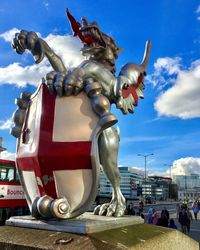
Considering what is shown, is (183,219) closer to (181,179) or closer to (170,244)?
(170,244)

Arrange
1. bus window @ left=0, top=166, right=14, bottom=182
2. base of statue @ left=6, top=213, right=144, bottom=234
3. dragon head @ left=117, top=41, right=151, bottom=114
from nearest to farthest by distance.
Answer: base of statue @ left=6, top=213, right=144, bottom=234 → dragon head @ left=117, top=41, right=151, bottom=114 → bus window @ left=0, top=166, right=14, bottom=182

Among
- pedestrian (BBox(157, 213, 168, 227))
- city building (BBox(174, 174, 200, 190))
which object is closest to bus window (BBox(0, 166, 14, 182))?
pedestrian (BBox(157, 213, 168, 227))

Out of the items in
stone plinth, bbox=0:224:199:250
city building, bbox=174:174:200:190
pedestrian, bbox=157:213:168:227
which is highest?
city building, bbox=174:174:200:190

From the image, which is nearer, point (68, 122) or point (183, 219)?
point (68, 122)

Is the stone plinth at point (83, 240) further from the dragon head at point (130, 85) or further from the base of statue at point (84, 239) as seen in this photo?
the dragon head at point (130, 85)

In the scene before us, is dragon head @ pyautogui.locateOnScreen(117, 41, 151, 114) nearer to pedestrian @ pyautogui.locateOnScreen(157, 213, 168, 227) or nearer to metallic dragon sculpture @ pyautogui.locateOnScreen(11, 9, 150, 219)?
metallic dragon sculpture @ pyautogui.locateOnScreen(11, 9, 150, 219)

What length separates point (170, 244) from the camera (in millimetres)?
3133

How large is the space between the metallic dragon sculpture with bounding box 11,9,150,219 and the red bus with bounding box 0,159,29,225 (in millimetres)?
9805

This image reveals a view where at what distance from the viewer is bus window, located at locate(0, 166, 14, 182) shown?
490 inches

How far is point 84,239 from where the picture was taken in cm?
229

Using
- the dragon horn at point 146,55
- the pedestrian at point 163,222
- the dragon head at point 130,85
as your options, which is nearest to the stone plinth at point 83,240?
→ the dragon head at point 130,85

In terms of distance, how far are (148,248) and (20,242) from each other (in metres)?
1.05

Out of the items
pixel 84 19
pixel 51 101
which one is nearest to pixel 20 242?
pixel 51 101

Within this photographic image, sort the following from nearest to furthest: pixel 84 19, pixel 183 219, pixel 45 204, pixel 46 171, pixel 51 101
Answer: pixel 45 204, pixel 46 171, pixel 51 101, pixel 84 19, pixel 183 219
